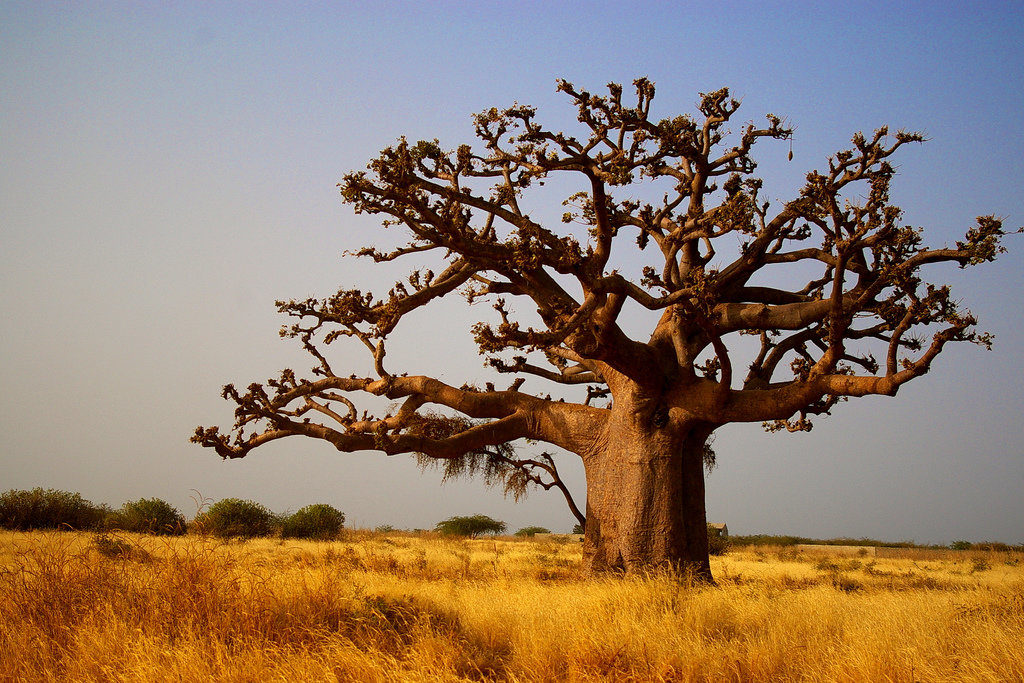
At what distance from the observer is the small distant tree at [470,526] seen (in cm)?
3005

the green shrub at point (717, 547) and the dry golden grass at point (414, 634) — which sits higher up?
the dry golden grass at point (414, 634)

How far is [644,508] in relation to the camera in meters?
11.1

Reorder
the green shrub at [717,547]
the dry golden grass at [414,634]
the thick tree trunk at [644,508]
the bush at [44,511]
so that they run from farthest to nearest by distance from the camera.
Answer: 1. the green shrub at [717,547]
2. the bush at [44,511]
3. the thick tree trunk at [644,508]
4. the dry golden grass at [414,634]

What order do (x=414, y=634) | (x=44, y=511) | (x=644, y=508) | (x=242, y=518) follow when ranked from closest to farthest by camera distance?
(x=414, y=634)
(x=644, y=508)
(x=44, y=511)
(x=242, y=518)

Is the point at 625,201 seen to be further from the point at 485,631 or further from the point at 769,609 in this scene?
the point at 485,631

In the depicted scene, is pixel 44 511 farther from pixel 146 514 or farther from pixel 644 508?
pixel 644 508

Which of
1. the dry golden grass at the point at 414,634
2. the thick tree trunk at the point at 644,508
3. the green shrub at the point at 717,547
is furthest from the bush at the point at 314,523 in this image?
the dry golden grass at the point at 414,634

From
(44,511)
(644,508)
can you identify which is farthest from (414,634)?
(44,511)

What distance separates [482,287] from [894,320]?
597 centimetres

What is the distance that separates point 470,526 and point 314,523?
25.4 ft

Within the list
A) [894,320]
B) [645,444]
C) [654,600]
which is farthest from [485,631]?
[894,320]

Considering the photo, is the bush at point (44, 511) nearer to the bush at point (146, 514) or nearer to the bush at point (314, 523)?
the bush at point (146, 514)

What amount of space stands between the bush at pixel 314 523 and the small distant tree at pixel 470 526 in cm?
518

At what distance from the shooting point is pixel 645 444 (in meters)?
11.4
